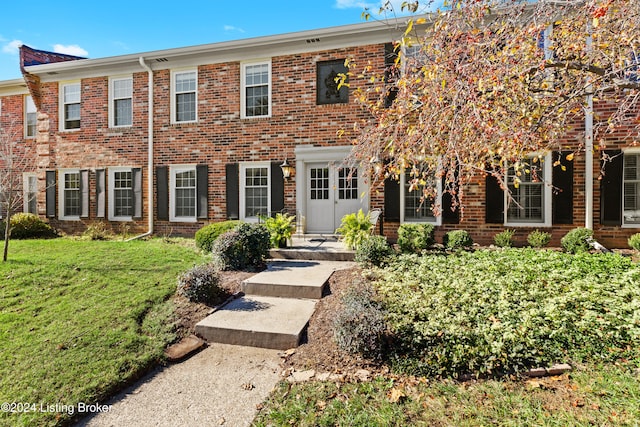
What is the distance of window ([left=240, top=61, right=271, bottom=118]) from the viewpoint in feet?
32.2

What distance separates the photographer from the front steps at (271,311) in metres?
3.82

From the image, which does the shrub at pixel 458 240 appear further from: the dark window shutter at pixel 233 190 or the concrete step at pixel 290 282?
the dark window shutter at pixel 233 190

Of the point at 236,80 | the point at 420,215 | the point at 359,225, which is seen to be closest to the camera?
the point at 359,225

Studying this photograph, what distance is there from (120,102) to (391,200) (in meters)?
9.19

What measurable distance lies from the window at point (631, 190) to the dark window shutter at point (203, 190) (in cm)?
1063

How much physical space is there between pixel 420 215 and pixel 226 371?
669 cm

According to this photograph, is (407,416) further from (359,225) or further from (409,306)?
(359,225)

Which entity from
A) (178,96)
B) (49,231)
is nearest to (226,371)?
(178,96)

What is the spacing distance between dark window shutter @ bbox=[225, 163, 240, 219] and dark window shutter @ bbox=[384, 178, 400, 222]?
13.9 ft

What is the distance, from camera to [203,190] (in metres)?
10.2

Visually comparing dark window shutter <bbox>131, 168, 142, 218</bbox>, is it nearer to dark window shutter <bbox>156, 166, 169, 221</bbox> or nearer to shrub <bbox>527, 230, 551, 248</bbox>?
dark window shutter <bbox>156, 166, 169, 221</bbox>

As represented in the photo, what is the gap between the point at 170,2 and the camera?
784 centimetres

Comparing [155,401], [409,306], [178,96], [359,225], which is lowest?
[155,401]

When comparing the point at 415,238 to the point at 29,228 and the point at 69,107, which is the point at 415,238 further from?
the point at 69,107
